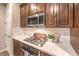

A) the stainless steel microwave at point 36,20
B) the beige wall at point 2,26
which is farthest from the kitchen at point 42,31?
the beige wall at point 2,26

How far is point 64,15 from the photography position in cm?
165

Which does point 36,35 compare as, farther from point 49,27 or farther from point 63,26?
point 63,26

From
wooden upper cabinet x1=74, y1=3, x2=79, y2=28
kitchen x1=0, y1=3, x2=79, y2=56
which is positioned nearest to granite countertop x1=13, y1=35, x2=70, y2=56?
kitchen x1=0, y1=3, x2=79, y2=56

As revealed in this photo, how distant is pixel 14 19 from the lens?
177 centimetres

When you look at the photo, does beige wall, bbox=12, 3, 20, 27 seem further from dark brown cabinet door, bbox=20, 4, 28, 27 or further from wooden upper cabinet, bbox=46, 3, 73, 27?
wooden upper cabinet, bbox=46, 3, 73, 27

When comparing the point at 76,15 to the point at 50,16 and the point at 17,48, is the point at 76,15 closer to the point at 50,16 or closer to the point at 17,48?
the point at 50,16

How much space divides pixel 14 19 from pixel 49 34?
50 cm

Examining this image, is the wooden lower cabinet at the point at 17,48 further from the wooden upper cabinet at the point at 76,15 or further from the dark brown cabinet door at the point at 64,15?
the wooden upper cabinet at the point at 76,15

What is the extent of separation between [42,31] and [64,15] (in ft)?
1.17

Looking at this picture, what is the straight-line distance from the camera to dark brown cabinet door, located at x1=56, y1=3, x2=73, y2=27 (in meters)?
1.55

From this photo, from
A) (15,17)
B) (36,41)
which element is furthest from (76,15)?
(15,17)

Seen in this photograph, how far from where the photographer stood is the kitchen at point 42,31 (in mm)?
1663

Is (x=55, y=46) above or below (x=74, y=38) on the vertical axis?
below

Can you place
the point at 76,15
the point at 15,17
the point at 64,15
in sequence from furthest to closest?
the point at 15,17 → the point at 64,15 → the point at 76,15
